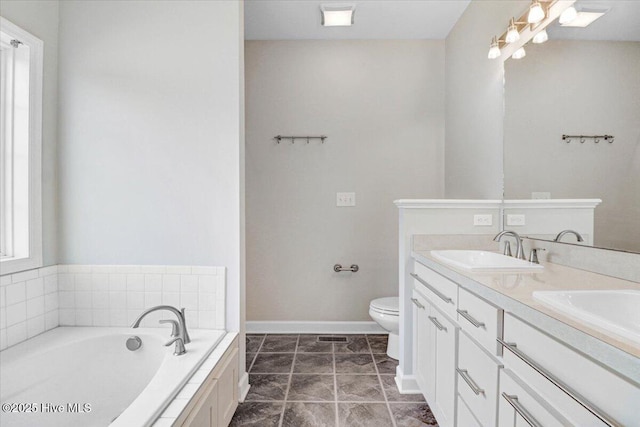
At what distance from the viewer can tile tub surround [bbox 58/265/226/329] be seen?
190 centimetres

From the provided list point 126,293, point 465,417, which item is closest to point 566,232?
point 465,417

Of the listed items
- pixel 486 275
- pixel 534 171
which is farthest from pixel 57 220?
pixel 534 171

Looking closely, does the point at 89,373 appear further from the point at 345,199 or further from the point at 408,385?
the point at 345,199

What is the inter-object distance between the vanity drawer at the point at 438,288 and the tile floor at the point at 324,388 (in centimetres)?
Answer: 71

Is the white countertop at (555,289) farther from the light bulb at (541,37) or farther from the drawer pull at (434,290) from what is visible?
the light bulb at (541,37)

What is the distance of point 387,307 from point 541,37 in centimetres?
189

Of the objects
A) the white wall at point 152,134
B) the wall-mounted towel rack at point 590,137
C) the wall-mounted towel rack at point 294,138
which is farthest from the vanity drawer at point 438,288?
the wall-mounted towel rack at point 294,138

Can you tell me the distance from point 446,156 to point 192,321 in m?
2.44

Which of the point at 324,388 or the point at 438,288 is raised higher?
the point at 438,288

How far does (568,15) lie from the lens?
155cm

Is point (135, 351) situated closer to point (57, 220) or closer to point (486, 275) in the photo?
point (57, 220)

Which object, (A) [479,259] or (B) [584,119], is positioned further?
(A) [479,259]

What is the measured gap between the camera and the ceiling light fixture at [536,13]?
1655 mm

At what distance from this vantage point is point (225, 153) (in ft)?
6.25
